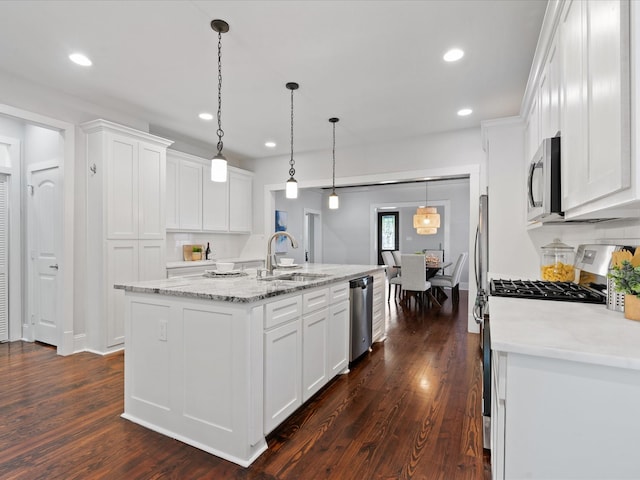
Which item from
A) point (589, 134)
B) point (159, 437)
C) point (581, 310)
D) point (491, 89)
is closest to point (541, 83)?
point (491, 89)

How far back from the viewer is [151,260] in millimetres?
4090

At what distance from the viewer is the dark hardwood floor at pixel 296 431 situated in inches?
69.6

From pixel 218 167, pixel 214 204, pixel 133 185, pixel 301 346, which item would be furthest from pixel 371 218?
pixel 301 346

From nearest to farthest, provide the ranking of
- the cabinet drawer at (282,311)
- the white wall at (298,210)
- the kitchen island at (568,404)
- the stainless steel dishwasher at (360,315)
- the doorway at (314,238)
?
the kitchen island at (568,404) < the cabinet drawer at (282,311) < the stainless steel dishwasher at (360,315) < the white wall at (298,210) < the doorway at (314,238)

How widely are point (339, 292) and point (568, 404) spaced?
6.50 feet

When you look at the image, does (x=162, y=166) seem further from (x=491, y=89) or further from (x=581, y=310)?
(x=581, y=310)

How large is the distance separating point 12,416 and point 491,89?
4.75m

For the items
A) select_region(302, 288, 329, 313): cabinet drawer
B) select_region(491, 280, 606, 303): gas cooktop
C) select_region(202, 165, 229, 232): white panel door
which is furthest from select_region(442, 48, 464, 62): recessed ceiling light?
select_region(202, 165, 229, 232): white panel door

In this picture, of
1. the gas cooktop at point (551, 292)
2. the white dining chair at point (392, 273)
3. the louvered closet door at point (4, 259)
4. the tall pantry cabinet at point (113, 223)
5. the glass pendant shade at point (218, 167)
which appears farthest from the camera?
the white dining chair at point (392, 273)

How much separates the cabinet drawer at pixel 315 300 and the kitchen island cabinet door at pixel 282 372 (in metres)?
0.13

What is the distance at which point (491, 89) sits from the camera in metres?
3.43

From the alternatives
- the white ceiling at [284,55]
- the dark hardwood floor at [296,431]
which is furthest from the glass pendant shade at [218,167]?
the dark hardwood floor at [296,431]

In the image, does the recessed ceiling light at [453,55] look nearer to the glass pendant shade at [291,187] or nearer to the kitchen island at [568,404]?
the glass pendant shade at [291,187]

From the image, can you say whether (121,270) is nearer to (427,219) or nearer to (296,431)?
(296,431)
